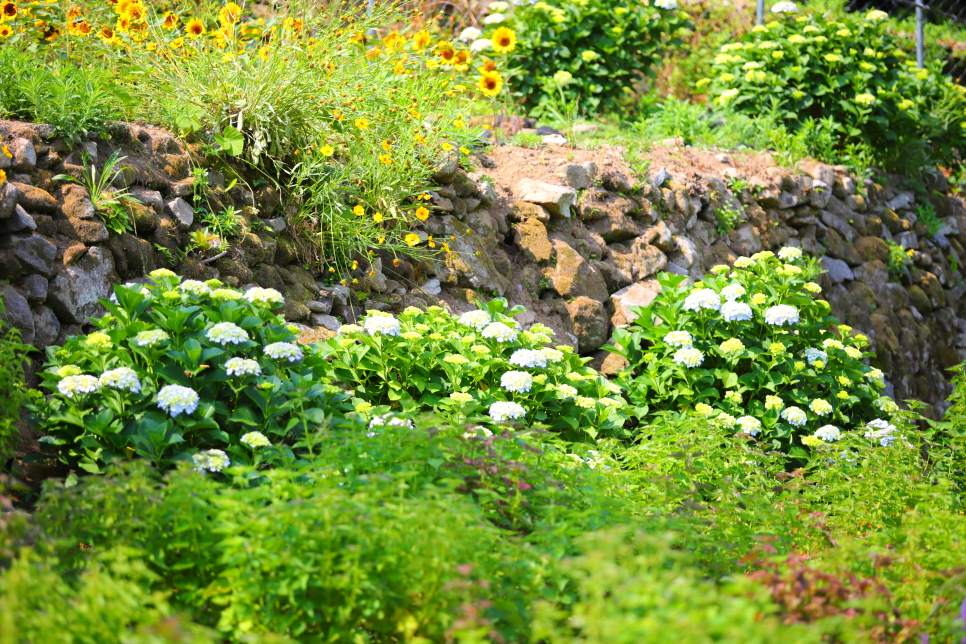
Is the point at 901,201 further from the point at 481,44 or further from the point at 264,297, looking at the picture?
the point at 264,297

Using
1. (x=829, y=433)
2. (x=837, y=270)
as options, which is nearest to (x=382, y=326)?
(x=829, y=433)

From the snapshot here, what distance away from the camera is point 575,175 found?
198 inches

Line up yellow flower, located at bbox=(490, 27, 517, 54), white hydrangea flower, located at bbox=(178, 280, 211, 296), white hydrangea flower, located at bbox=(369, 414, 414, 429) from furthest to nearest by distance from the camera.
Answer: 1. yellow flower, located at bbox=(490, 27, 517, 54)
2. white hydrangea flower, located at bbox=(178, 280, 211, 296)
3. white hydrangea flower, located at bbox=(369, 414, 414, 429)

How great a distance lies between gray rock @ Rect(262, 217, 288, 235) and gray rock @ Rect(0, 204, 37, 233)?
1.01 m

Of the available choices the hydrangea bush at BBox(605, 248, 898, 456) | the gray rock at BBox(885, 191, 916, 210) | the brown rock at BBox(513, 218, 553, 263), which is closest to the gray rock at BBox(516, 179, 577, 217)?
the brown rock at BBox(513, 218, 553, 263)

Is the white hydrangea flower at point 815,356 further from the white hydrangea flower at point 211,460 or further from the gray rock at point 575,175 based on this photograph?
the white hydrangea flower at point 211,460

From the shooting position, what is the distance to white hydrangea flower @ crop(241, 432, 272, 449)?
8.35ft

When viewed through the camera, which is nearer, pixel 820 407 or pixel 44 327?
pixel 44 327

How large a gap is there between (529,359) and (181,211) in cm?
159

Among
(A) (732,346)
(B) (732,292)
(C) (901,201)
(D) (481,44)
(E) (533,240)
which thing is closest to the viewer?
(A) (732,346)

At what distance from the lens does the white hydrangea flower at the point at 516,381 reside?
3.22 m

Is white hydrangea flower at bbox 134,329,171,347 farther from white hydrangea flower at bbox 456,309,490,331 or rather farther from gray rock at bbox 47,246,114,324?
white hydrangea flower at bbox 456,309,490,331

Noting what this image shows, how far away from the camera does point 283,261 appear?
12.6ft

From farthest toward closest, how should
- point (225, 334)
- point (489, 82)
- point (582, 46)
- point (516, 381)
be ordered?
1. point (582, 46)
2. point (489, 82)
3. point (516, 381)
4. point (225, 334)
